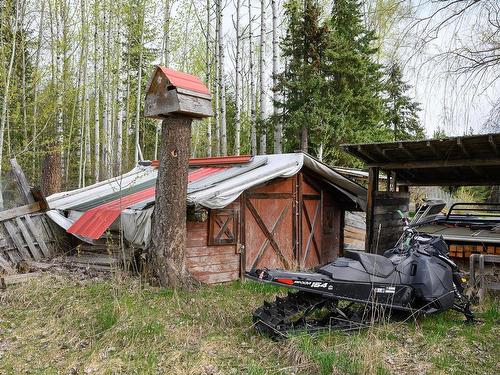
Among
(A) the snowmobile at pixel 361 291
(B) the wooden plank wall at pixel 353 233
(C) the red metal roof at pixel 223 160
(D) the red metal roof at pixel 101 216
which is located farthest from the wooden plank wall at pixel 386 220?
(D) the red metal roof at pixel 101 216

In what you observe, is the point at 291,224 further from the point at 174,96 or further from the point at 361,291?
the point at 361,291

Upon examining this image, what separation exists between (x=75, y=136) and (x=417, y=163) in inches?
681

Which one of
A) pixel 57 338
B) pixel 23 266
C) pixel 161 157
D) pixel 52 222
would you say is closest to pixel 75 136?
pixel 52 222

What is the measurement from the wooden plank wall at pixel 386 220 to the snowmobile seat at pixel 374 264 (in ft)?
12.3

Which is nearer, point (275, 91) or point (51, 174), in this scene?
point (51, 174)

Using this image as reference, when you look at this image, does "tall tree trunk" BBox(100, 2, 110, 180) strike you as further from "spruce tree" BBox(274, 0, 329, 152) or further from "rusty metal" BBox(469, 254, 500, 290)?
"rusty metal" BBox(469, 254, 500, 290)

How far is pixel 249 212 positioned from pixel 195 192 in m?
1.63

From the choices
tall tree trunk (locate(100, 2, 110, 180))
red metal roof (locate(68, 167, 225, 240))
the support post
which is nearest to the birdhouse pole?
red metal roof (locate(68, 167, 225, 240))

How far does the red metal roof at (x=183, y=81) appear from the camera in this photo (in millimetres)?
6141

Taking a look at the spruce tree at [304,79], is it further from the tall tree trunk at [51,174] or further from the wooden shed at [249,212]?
the tall tree trunk at [51,174]

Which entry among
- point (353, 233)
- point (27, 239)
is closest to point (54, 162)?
point (27, 239)

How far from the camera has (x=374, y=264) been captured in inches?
184

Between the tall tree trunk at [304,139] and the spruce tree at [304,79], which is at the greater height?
the spruce tree at [304,79]

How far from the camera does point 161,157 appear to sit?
20.4 ft
